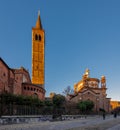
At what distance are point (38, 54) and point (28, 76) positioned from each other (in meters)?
12.3

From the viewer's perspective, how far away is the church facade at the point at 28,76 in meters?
45.3

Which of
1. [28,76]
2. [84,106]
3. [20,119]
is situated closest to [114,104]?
[28,76]

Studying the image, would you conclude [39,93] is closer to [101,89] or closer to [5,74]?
[5,74]

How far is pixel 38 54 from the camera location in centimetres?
7694

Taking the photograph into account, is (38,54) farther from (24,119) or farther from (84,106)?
(24,119)

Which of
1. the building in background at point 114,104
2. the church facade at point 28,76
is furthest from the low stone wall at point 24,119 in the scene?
the building in background at point 114,104

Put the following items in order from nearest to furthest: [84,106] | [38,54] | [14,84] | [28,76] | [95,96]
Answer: [14,84] → [84,106] → [28,76] → [95,96] → [38,54]

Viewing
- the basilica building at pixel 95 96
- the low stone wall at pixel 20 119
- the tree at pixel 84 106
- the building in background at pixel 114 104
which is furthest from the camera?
the building in background at pixel 114 104

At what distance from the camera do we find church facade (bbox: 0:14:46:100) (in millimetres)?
45344

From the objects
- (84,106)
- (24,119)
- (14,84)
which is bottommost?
(84,106)

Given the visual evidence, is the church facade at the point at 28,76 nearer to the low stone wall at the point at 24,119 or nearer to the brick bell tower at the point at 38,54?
the brick bell tower at the point at 38,54

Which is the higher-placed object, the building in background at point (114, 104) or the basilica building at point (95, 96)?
the basilica building at point (95, 96)

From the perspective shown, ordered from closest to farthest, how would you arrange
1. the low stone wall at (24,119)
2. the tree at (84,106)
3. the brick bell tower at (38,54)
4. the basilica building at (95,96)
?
1. the low stone wall at (24,119)
2. the tree at (84,106)
3. the basilica building at (95,96)
4. the brick bell tower at (38,54)

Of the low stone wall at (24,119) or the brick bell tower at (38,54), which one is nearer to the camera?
the low stone wall at (24,119)
